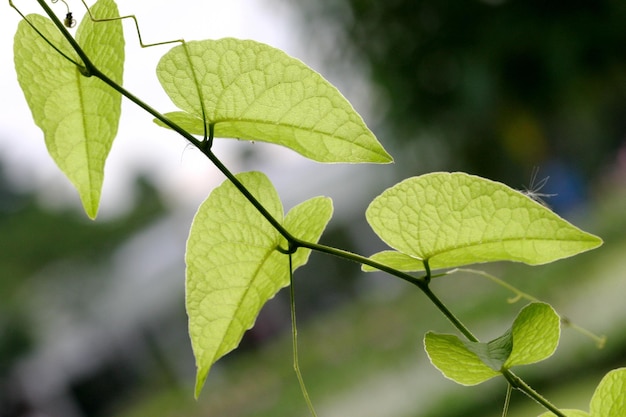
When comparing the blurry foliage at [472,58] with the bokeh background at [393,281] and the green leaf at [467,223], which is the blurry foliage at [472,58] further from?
the green leaf at [467,223]

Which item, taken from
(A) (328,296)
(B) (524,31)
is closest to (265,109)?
(B) (524,31)

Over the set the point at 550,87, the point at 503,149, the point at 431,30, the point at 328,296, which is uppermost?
the point at 431,30

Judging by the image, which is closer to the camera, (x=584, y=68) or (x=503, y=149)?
(x=584, y=68)

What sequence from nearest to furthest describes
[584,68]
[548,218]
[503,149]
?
1. [548,218]
2. [584,68]
3. [503,149]

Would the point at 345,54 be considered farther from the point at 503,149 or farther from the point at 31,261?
the point at 31,261

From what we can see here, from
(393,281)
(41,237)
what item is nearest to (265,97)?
(393,281)

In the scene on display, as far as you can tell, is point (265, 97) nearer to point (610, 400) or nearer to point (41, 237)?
point (610, 400)

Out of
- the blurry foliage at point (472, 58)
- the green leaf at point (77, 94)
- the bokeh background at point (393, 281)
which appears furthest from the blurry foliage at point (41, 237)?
the green leaf at point (77, 94)
